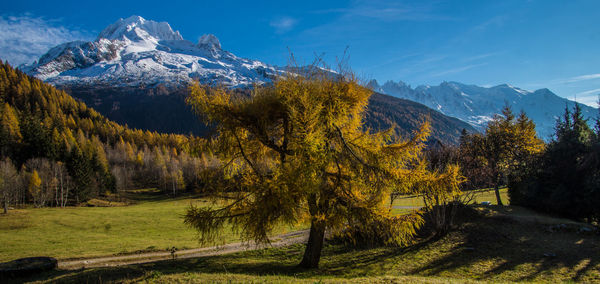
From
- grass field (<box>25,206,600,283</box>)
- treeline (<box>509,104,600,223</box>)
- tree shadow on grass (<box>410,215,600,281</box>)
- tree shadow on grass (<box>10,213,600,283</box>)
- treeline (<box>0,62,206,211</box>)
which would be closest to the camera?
grass field (<box>25,206,600,283</box>)

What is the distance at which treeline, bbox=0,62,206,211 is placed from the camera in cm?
5859

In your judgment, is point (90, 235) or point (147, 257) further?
point (90, 235)

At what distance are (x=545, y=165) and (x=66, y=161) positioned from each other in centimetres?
10152

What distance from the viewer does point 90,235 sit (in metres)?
30.0

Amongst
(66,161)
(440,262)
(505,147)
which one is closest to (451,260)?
(440,262)

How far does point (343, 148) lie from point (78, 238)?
31123 millimetres

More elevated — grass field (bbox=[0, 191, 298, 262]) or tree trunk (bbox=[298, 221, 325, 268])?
tree trunk (bbox=[298, 221, 325, 268])

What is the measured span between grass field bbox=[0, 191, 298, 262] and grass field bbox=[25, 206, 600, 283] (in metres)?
2.63

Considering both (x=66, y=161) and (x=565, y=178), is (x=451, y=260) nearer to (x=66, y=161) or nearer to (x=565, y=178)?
(x=565, y=178)

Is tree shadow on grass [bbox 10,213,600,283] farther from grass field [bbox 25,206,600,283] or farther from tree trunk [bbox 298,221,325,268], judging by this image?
tree trunk [bbox 298,221,325,268]

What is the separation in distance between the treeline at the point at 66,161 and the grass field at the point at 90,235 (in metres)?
9.29

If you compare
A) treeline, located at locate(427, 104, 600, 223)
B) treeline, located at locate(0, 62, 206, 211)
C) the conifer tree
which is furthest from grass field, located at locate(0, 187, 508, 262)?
the conifer tree

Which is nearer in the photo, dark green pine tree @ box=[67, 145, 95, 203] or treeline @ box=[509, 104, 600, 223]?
treeline @ box=[509, 104, 600, 223]

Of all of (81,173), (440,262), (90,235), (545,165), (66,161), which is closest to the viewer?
(440,262)
